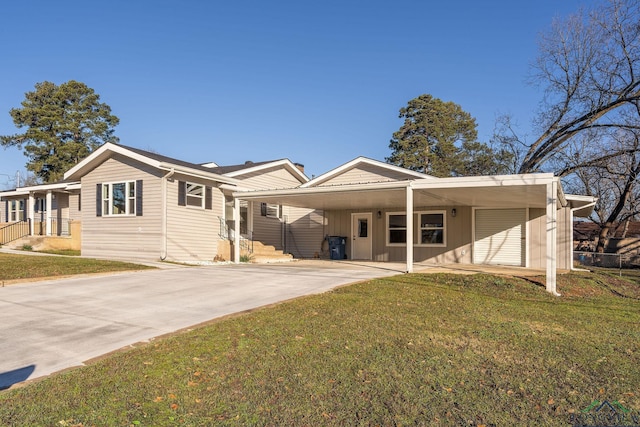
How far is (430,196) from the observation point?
13531 mm

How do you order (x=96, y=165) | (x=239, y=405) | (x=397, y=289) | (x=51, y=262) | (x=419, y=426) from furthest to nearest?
1. (x=96, y=165)
2. (x=51, y=262)
3. (x=397, y=289)
4. (x=239, y=405)
5. (x=419, y=426)

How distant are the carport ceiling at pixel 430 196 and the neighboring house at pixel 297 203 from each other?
0.03m

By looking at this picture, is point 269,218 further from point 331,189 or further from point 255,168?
point 331,189

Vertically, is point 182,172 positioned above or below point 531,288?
above

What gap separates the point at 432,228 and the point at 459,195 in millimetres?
3968

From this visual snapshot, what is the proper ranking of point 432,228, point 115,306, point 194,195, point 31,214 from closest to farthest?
1. point 115,306
2. point 194,195
3. point 432,228
4. point 31,214

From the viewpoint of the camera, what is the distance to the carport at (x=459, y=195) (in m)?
9.77

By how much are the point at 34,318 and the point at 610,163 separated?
28.4m

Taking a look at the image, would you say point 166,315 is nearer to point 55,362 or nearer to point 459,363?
point 55,362

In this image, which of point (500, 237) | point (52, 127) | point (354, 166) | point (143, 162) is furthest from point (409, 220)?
point (52, 127)

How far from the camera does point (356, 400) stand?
361cm

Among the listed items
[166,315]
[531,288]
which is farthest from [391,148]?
[166,315]

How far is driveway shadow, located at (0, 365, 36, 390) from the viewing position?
3.99m

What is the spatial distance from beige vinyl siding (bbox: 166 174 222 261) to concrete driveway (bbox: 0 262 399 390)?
2994 mm
